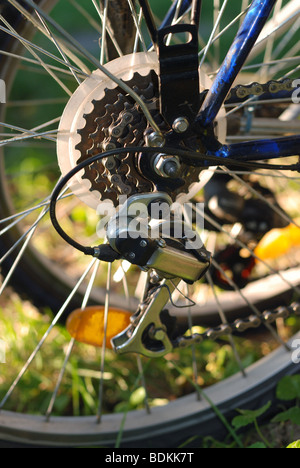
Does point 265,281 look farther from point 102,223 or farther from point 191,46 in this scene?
point 191,46

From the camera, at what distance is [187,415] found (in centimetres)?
123

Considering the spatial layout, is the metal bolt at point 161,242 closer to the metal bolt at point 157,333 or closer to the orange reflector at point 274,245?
the metal bolt at point 157,333

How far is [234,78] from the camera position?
0.91m

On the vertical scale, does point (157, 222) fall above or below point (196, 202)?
below

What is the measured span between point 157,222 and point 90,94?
242 millimetres

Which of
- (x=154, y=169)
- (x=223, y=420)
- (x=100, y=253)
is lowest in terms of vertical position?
(x=223, y=420)

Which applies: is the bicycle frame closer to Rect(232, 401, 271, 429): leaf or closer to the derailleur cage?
the derailleur cage

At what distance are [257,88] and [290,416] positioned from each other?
0.68 m

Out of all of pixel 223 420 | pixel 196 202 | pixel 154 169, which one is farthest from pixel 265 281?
pixel 154 169

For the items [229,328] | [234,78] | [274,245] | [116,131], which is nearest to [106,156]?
[116,131]

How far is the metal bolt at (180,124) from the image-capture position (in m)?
0.92

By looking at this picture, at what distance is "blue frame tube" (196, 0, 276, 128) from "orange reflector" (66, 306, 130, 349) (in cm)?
47

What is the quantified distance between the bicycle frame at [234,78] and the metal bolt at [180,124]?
24 mm

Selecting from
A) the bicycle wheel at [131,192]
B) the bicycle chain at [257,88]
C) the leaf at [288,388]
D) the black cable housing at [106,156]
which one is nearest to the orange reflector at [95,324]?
the bicycle wheel at [131,192]
